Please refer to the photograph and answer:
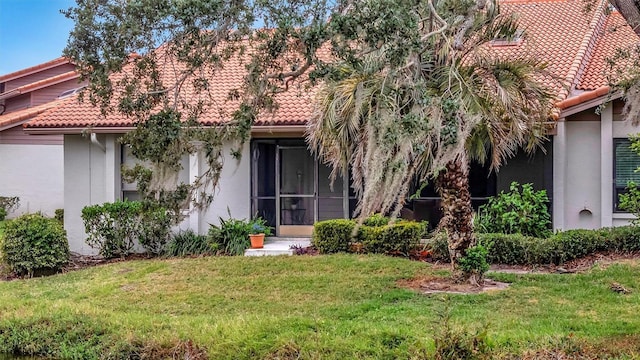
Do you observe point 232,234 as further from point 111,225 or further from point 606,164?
point 606,164

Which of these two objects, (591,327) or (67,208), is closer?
(591,327)

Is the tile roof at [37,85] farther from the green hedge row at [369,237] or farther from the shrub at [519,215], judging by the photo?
the shrub at [519,215]

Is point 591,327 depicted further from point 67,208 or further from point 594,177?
point 67,208

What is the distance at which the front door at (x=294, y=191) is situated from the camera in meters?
15.0

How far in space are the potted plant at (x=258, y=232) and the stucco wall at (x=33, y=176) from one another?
1160 centimetres

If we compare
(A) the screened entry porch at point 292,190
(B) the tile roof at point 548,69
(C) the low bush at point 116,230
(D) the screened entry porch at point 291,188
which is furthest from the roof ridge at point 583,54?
(C) the low bush at point 116,230

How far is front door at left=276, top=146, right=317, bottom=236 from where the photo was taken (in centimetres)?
1504

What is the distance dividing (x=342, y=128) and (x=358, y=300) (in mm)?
2916

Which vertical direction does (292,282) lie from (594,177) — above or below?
below

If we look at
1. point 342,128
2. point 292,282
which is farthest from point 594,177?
point 292,282

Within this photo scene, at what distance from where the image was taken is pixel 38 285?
11672mm

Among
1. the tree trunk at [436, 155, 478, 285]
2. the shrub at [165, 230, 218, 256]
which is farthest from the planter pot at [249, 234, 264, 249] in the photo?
the tree trunk at [436, 155, 478, 285]

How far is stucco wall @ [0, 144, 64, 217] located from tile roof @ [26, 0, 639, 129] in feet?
26.4

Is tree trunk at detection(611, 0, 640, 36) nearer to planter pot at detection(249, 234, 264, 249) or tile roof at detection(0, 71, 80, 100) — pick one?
planter pot at detection(249, 234, 264, 249)
